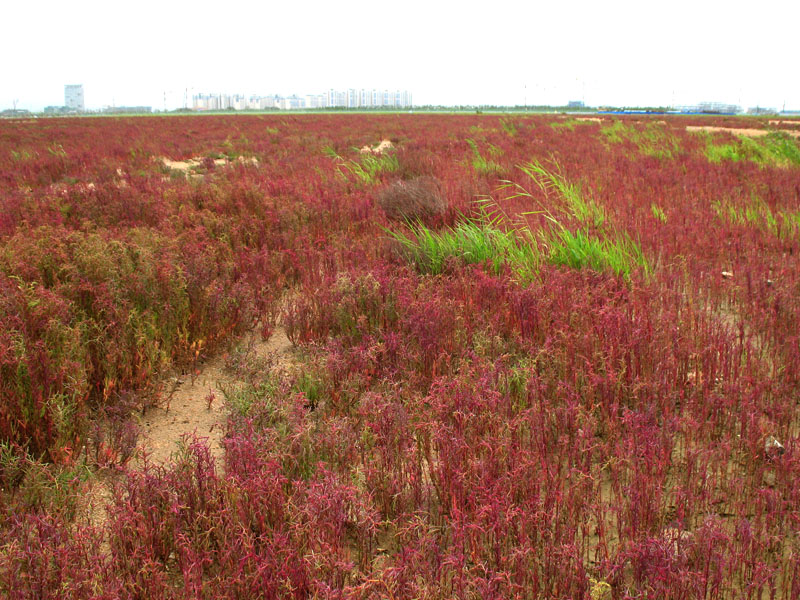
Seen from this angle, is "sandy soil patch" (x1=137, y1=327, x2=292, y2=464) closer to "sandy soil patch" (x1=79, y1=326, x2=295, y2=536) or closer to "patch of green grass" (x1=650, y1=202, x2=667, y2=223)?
"sandy soil patch" (x1=79, y1=326, x2=295, y2=536)

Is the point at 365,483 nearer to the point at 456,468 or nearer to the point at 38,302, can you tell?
the point at 456,468

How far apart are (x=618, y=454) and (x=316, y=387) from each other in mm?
1641

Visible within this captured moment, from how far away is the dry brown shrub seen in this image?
6816 millimetres

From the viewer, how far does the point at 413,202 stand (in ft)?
22.6

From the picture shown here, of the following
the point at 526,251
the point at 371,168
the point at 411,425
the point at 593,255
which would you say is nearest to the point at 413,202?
the point at 526,251

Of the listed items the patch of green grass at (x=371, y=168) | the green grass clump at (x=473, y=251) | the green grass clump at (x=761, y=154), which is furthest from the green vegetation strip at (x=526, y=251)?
the green grass clump at (x=761, y=154)

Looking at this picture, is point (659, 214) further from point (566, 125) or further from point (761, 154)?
point (566, 125)

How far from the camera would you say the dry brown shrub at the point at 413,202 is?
6.82m

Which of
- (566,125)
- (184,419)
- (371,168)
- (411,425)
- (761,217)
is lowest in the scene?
(184,419)

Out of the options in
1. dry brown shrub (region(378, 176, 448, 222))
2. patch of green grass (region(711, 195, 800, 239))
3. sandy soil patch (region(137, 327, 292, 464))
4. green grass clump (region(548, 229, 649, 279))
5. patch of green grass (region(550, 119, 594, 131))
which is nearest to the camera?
sandy soil patch (region(137, 327, 292, 464))

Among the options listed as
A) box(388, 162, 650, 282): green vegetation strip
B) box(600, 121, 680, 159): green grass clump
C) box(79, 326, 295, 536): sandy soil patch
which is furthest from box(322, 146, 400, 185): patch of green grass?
box(600, 121, 680, 159): green grass clump

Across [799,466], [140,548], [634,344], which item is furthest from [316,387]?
[799,466]

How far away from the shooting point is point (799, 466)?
221 centimetres

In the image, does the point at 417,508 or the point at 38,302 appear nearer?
the point at 417,508
